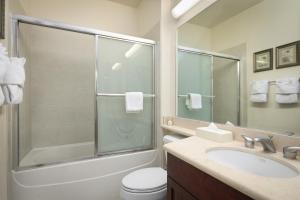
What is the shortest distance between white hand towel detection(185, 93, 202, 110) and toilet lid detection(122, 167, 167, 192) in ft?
2.37

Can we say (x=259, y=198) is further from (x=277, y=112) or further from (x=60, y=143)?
(x=60, y=143)

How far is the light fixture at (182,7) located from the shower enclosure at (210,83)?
1.18 feet

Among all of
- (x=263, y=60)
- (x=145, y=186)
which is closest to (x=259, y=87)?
(x=263, y=60)

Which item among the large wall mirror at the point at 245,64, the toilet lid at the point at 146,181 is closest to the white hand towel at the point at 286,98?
the large wall mirror at the point at 245,64

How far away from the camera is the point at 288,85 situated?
92 cm

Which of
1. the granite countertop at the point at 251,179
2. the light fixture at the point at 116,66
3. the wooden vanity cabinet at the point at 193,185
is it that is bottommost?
the wooden vanity cabinet at the point at 193,185

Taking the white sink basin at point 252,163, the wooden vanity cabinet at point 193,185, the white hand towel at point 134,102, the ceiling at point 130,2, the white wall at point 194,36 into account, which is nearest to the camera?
the wooden vanity cabinet at point 193,185

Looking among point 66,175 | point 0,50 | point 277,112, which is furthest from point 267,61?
point 66,175

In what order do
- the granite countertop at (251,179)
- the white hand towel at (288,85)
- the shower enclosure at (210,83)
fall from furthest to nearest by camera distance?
the shower enclosure at (210,83), the white hand towel at (288,85), the granite countertop at (251,179)

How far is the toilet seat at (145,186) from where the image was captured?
1168mm

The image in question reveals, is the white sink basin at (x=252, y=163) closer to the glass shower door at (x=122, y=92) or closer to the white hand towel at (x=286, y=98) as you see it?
the white hand towel at (x=286, y=98)

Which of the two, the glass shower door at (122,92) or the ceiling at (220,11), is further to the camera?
the glass shower door at (122,92)

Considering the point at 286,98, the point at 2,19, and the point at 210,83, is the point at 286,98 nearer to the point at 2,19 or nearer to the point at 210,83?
the point at 210,83

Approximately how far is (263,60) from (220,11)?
60cm
